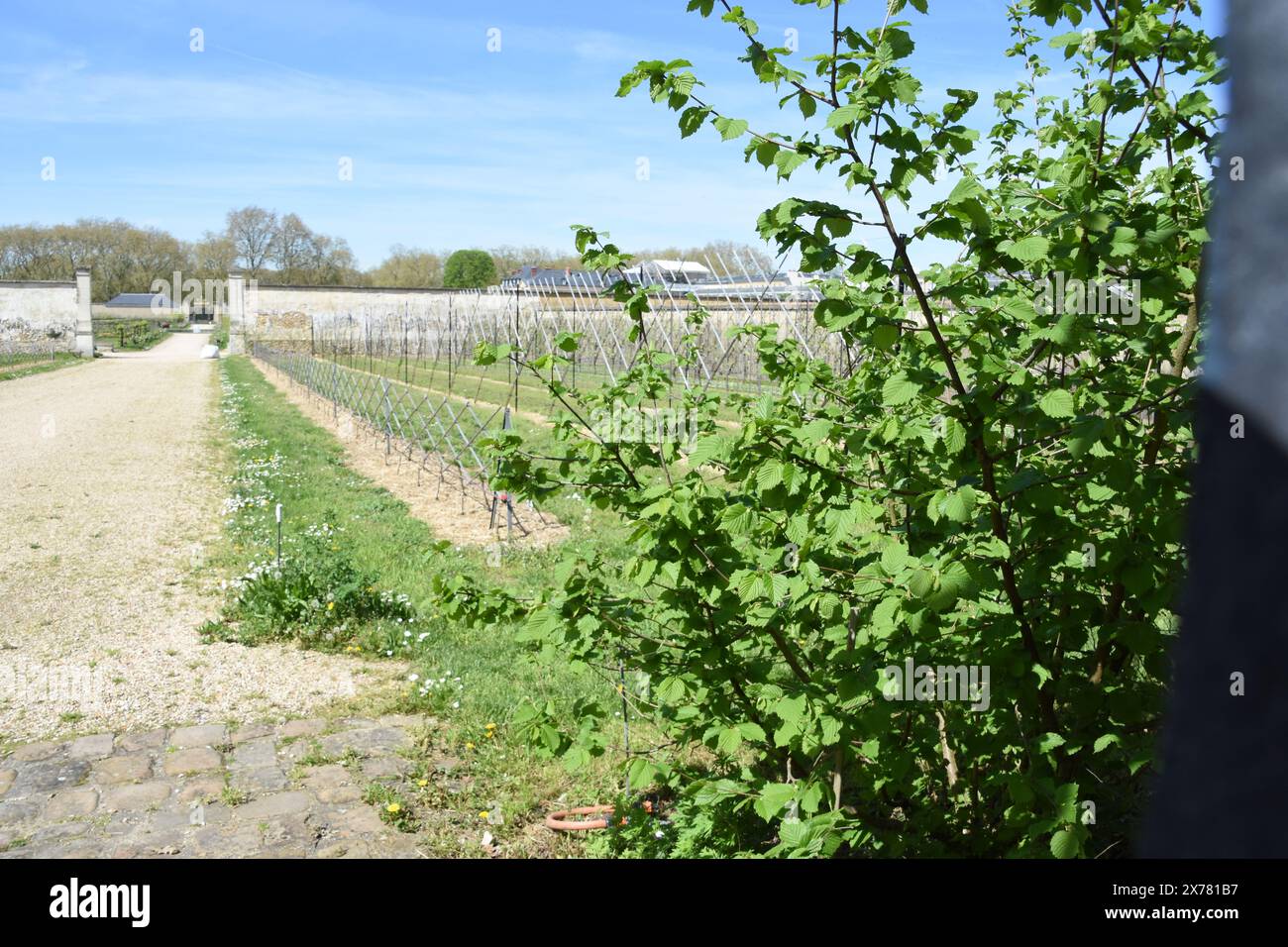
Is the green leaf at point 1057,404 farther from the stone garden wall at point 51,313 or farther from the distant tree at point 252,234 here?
the distant tree at point 252,234

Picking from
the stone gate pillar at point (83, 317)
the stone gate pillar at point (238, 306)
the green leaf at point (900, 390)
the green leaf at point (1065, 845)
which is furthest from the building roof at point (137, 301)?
the green leaf at point (1065, 845)

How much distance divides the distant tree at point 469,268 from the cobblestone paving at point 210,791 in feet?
208

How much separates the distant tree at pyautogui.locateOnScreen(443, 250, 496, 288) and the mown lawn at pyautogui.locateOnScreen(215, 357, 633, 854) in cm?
5566

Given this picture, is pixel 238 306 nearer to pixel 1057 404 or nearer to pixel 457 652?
pixel 457 652

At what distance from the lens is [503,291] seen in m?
22.3

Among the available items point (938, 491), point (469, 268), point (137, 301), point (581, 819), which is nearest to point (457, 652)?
point (581, 819)

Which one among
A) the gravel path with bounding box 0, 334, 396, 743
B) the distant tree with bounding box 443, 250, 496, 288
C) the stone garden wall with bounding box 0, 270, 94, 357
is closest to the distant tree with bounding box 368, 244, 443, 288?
the distant tree with bounding box 443, 250, 496, 288

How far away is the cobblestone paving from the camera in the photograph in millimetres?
3676

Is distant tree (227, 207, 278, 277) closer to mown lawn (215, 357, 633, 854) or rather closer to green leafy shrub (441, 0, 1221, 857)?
mown lawn (215, 357, 633, 854)

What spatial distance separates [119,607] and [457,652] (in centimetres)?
271

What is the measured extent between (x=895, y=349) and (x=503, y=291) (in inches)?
803

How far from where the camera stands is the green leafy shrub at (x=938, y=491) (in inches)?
83.3

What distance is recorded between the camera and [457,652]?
5961mm
